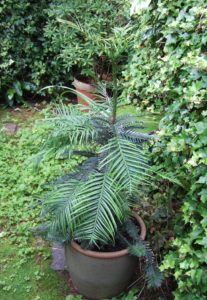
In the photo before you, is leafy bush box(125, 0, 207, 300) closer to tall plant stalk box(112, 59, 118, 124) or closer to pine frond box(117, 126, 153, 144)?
pine frond box(117, 126, 153, 144)

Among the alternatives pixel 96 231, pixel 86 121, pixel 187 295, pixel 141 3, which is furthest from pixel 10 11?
pixel 187 295

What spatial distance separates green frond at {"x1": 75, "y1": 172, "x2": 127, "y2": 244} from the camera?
7.66ft

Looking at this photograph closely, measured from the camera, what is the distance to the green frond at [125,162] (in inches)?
90.7

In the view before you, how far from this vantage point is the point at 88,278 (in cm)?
259

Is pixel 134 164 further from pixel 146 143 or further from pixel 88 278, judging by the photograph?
pixel 88 278

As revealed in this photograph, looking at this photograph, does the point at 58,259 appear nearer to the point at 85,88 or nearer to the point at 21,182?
the point at 21,182

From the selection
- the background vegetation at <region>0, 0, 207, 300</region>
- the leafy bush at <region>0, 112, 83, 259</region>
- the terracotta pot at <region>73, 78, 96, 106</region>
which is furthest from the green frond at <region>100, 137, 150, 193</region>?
the terracotta pot at <region>73, 78, 96, 106</region>

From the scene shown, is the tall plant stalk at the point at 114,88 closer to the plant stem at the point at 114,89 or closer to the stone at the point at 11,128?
the plant stem at the point at 114,89

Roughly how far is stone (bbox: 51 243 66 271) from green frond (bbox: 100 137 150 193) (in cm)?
84

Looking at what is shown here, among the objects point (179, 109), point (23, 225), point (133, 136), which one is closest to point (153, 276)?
point (133, 136)

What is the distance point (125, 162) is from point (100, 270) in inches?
25.6

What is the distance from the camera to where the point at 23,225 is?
3.28 meters

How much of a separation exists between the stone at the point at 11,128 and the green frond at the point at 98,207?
2.44 metres

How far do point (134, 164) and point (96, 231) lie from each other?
40 centimetres
